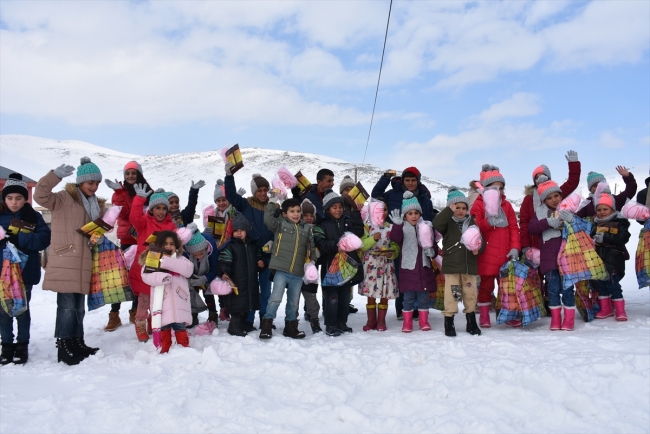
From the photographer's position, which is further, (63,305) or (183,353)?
(63,305)

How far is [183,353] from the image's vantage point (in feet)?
15.9

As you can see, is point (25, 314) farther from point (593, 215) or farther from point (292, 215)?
point (593, 215)

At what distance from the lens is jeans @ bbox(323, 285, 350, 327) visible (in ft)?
20.1

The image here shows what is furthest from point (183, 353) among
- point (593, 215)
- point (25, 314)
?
point (593, 215)

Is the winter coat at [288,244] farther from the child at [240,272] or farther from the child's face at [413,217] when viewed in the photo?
the child's face at [413,217]

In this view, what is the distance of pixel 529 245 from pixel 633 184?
190 cm

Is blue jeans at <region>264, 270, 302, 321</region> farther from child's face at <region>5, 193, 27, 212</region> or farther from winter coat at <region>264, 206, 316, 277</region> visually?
child's face at <region>5, 193, 27, 212</region>

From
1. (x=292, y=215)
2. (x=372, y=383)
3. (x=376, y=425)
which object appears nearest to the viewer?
(x=376, y=425)

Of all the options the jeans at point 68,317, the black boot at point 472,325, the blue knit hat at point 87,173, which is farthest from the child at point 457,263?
the jeans at point 68,317

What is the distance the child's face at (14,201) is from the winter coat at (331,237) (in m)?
3.20

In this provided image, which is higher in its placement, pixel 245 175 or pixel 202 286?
pixel 245 175

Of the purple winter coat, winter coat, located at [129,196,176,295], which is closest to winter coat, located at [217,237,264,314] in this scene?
winter coat, located at [129,196,176,295]

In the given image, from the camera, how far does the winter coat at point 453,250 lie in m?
5.81

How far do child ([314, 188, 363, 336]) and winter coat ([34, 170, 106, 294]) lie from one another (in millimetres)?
2601
